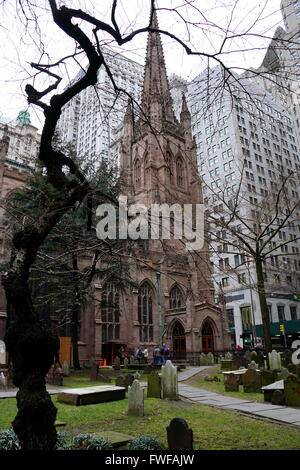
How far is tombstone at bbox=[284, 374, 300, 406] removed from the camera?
29.2ft

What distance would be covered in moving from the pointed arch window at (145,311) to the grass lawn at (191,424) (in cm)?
2394

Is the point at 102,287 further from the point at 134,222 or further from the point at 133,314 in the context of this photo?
the point at 134,222

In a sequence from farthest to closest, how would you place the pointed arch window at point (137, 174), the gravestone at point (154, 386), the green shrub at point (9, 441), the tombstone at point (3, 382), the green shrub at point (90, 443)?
the pointed arch window at point (137, 174)
the tombstone at point (3, 382)
the gravestone at point (154, 386)
the green shrub at point (90, 443)
the green shrub at point (9, 441)

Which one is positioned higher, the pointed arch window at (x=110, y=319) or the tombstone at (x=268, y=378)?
the pointed arch window at (x=110, y=319)

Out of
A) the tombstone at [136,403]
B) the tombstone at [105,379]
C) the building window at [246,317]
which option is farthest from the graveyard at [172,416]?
the building window at [246,317]

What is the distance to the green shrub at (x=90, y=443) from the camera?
4633 millimetres

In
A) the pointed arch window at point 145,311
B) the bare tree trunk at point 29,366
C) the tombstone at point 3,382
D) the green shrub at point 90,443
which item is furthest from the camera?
the pointed arch window at point 145,311

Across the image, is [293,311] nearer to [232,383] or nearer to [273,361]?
[273,361]

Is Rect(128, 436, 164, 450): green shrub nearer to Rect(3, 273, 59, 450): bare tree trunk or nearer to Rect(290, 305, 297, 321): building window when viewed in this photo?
Rect(3, 273, 59, 450): bare tree trunk

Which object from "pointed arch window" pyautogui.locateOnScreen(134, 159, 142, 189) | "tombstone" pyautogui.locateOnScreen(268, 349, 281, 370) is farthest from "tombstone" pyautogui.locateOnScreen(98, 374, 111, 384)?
"pointed arch window" pyautogui.locateOnScreen(134, 159, 142, 189)

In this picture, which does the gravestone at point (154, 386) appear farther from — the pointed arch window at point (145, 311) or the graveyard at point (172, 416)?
the pointed arch window at point (145, 311)

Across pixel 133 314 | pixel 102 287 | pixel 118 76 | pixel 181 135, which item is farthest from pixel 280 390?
pixel 181 135

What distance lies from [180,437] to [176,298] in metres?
33.2

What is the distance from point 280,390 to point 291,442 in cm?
446
